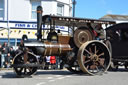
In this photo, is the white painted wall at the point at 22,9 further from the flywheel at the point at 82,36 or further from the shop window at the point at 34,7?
the flywheel at the point at 82,36

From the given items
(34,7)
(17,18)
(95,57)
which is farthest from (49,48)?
(34,7)

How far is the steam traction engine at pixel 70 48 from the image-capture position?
12.8 meters

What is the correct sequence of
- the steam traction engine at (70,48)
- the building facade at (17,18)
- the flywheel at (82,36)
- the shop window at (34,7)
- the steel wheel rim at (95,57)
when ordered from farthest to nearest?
the shop window at (34,7) < the building facade at (17,18) < the flywheel at (82,36) < the steel wheel rim at (95,57) < the steam traction engine at (70,48)

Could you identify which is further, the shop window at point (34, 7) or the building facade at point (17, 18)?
the shop window at point (34, 7)

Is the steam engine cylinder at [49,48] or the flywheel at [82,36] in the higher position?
the flywheel at [82,36]

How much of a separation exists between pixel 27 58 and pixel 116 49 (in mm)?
5775

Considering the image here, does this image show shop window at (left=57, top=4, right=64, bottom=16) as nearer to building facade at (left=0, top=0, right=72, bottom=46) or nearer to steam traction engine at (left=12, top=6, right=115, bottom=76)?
building facade at (left=0, top=0, right=72, bottom=46)

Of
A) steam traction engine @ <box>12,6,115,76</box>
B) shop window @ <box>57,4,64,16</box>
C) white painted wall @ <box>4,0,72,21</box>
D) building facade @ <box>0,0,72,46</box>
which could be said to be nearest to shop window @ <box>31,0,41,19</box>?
building facade @ <box>0,0,72,46</box>

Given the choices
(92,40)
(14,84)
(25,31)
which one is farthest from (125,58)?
(25,31)

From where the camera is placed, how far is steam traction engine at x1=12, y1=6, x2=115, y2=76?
12.8 m

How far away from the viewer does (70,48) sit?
533 inches

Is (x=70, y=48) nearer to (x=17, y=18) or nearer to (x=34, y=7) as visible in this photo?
(x=17, y=18)

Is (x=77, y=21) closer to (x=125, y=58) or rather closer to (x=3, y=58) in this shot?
(x=125, y=58)

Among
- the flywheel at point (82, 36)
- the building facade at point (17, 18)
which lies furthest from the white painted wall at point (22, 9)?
the flywheel at point (82, 36)
